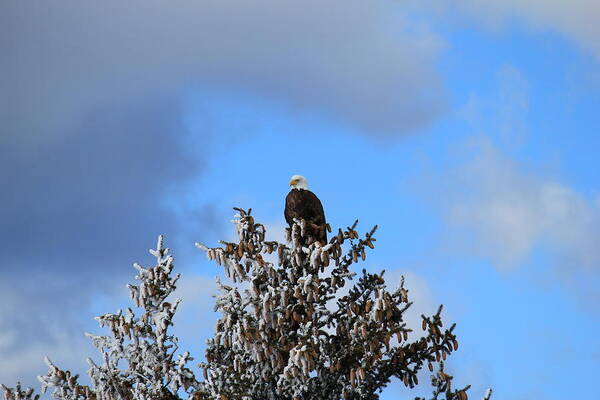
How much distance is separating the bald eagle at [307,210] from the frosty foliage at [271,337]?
0.82 feet

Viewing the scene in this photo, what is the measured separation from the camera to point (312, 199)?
19000mm

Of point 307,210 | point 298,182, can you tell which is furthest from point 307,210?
point 298,182

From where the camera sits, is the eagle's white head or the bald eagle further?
the eagle's white head

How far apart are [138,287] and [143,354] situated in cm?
118

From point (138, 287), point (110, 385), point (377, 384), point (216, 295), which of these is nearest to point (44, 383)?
point (110, 385)

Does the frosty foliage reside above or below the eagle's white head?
below

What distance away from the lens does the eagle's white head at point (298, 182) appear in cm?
1964

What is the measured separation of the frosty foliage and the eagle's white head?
1759mm

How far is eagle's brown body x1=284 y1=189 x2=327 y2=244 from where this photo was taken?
1839cm

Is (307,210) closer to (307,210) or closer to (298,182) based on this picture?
(307,210)

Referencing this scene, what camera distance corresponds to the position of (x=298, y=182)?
64.6 feet

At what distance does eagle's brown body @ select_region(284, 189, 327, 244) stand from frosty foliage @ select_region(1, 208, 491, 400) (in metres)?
0.30

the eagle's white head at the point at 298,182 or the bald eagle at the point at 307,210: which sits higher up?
the eagle's white head at the point at 298,182

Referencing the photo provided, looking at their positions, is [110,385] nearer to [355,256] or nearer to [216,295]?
[216,295]
